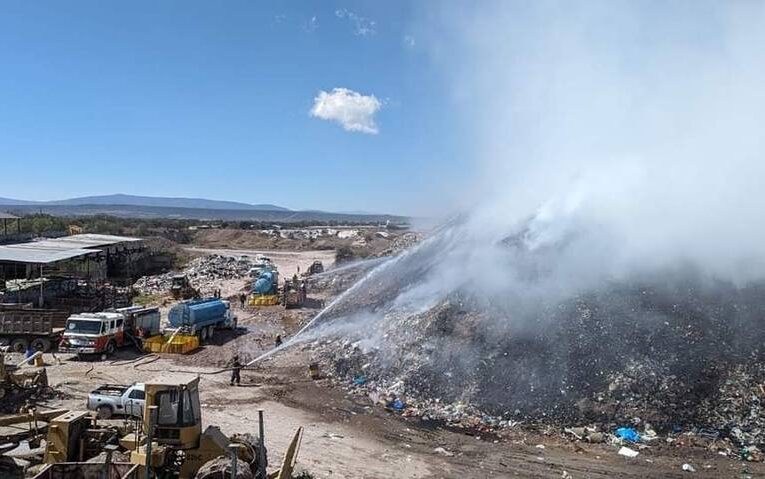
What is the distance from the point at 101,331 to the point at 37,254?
1526 centimetres

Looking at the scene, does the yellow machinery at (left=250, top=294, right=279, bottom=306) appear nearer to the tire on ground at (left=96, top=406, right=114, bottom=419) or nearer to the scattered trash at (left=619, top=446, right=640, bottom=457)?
the tire on ground at (left=96, top=406, right=114, bottom=419)

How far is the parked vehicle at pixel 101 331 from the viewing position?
22.8 metres

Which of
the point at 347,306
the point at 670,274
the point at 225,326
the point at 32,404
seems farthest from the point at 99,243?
the point at 670,274

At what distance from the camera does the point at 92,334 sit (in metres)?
23.0

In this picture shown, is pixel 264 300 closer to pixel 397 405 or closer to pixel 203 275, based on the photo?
pixel 203 275

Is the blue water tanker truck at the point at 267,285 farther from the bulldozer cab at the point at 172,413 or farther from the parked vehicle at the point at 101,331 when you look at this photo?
the bulldozer cab at the point at 172,413

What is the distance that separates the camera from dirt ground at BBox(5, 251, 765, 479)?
13891 mm

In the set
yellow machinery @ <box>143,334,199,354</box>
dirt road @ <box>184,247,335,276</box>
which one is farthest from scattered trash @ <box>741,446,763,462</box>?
dirt road @ <box>184,247,335,276</box>

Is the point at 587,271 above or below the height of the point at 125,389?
above

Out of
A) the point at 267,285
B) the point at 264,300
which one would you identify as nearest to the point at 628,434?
the point at 264,300

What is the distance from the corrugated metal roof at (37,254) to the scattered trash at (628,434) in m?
29.4

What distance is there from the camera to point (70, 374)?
20734 mm

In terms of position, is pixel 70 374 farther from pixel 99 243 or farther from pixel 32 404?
pixel 99 243

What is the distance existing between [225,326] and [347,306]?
19.1 feet
